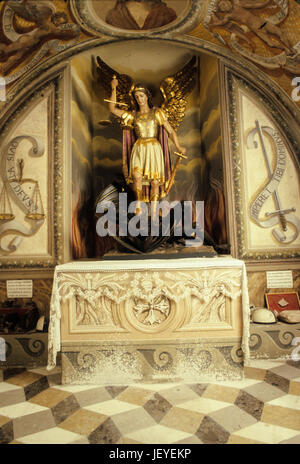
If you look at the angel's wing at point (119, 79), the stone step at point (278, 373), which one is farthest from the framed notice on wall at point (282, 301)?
the angel's wing at point (119, 79)

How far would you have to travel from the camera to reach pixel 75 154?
12.9 ft

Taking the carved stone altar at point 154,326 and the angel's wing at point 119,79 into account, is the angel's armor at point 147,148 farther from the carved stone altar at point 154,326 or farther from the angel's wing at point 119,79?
the carved stone altar at point 154,326

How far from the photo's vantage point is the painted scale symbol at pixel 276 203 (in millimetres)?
3668

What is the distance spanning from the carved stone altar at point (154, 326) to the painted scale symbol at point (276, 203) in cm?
119

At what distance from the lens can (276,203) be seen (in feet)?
12.1

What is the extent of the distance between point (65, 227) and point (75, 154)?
0.99 metres

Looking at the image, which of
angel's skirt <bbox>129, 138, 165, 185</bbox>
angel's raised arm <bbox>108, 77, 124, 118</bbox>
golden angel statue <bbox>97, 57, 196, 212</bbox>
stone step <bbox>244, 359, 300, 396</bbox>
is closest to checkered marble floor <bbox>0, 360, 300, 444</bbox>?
stone step <bbox>244, 359, 300, 396</bbox>

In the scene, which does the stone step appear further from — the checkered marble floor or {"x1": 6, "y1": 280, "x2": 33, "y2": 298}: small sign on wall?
{"x1": 6, "y1": 280, "x2": 33, "y2": 298}: small sign on wall

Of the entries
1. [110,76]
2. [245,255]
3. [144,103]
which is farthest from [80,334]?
[110,76]

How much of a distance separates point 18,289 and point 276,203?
3.34 meters

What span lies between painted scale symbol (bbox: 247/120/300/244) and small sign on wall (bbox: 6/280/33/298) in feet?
9.49

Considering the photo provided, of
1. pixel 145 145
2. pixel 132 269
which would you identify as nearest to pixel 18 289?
pixel 132 269

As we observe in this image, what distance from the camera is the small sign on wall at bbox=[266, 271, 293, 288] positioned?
144 inches

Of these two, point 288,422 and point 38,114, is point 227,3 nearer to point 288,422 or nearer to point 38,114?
point 38,114
